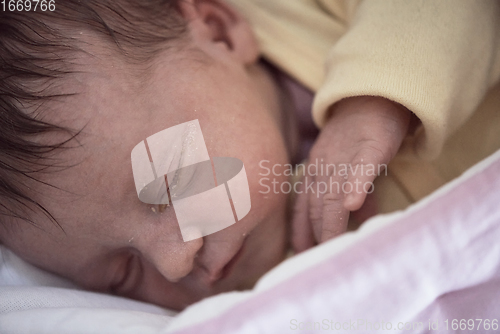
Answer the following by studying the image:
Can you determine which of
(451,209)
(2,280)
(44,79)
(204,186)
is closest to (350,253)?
(451,209)

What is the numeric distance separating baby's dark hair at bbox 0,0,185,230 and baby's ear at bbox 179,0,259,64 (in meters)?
0.12

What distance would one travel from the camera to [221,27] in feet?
2.44

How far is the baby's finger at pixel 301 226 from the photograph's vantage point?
1.98ft

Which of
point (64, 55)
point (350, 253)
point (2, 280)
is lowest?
point (2, 280)

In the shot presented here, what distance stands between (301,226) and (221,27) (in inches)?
16.9

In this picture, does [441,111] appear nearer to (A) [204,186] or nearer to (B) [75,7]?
(A) [204,186]

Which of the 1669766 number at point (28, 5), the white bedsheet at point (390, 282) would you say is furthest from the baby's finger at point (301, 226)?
the 1669766 number at point (28, 5)

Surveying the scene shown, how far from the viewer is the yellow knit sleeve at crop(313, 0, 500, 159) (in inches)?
21.1

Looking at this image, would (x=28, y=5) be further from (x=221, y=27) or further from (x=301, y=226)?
(x=301, y=226)

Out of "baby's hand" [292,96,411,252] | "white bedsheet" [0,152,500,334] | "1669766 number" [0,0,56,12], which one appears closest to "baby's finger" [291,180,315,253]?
"baby's hand" [292,96,411,252]

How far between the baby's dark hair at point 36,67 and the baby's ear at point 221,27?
0.12m

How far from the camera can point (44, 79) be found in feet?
1.63

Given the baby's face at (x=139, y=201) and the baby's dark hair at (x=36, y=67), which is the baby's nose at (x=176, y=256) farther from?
the baby's dark hair at (x=36, y=67)

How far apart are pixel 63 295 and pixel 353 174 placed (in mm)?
475
